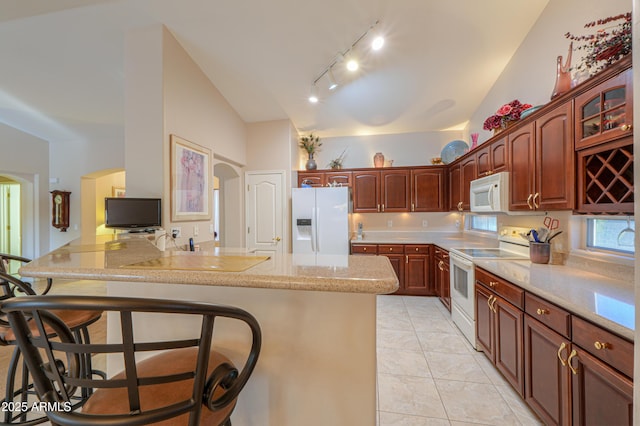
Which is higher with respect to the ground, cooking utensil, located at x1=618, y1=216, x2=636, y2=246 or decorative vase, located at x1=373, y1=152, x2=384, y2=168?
decorative vase, located at x1=373, y1=152, x2=384, y2=168

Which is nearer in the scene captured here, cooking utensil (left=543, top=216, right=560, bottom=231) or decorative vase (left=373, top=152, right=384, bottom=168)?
cooking utensil (left=543, top=216, right=560, bottom=231)

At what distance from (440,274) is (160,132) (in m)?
3.81

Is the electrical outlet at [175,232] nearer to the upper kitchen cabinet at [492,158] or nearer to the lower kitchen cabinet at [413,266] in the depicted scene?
the lower kitchen cabinet at [413,266]

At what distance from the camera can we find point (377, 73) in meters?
3.14

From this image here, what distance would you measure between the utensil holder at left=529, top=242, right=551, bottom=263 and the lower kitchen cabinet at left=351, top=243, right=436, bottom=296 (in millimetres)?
1772

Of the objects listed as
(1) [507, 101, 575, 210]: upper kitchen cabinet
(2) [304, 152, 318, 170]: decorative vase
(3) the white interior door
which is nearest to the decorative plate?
(1) [507, 101, 575, 210]: upper kitchen cabinet

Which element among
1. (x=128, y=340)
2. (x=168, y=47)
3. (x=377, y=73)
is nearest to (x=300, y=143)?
(x=377, y=73)

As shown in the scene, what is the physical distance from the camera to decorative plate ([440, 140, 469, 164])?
4016 millimetres

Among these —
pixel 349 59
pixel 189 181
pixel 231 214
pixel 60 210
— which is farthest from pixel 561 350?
pixel 60 210

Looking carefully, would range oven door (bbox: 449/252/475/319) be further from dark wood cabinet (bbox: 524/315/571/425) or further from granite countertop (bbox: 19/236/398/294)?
granite countertop (bbox: 19/236/398/294)

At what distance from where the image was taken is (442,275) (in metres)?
3.46

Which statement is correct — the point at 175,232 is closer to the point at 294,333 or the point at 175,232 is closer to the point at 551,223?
the point at 294,333

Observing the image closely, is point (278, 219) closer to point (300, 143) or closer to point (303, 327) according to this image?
point (300, 143)

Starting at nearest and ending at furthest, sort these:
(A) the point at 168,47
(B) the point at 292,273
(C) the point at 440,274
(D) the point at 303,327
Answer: (B) the point at 292,273 < (D) the point at 303,327 < (A) the point at 168,47 < (C) the point at 440,274
